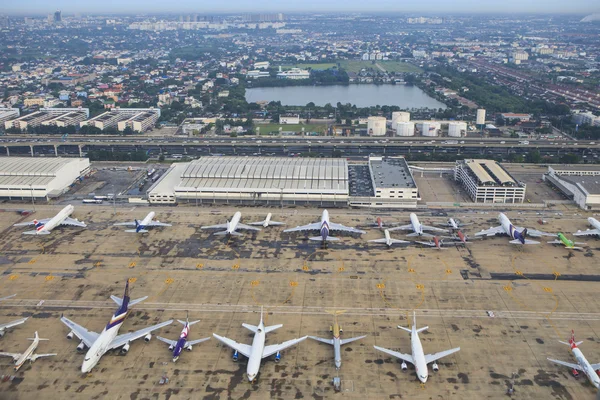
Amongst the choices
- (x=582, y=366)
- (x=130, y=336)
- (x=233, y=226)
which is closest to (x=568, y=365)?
(x=582, y=366)

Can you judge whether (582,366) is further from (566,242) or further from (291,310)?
(291,310)

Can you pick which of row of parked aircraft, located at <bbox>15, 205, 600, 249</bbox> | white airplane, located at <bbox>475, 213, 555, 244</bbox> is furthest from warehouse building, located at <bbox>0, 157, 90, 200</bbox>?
white airplane, located at <bbox>475, 213, 555, 244</bbox>

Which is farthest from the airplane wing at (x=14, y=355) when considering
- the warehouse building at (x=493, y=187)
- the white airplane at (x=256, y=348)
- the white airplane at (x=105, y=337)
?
the warehouse building at (x=493, y=187)

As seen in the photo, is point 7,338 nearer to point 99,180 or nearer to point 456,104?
point 99,180

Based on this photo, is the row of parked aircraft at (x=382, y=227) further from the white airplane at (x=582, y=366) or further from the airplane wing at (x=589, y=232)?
the white airplane at (x=582, y=366)

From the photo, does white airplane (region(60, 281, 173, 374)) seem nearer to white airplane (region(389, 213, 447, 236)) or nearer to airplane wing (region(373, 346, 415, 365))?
airplane wing (region(373, 346, 415, 365))
